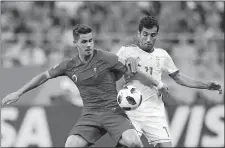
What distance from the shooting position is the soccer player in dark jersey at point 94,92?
22.2ft

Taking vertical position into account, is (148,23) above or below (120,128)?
above

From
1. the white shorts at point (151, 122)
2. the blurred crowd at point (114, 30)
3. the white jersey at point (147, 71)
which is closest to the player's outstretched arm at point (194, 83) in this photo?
the white jersey at point (147, 71)

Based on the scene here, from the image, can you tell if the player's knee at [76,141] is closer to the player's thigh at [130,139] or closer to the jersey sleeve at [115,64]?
the player's thigh at [130,139]

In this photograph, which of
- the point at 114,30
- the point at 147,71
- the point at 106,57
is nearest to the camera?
the point at 106,57

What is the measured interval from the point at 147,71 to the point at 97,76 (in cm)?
81

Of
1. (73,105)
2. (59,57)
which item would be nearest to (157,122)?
(73,105)

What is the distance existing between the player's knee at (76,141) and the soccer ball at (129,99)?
1.91ft

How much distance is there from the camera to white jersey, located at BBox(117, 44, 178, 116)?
7422mm

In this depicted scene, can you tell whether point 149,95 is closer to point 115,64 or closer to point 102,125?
point 115,64

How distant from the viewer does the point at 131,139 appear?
6660 mm

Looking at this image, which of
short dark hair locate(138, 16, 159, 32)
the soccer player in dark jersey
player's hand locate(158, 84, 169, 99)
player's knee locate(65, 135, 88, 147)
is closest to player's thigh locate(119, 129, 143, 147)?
the soccer player in dark jersey

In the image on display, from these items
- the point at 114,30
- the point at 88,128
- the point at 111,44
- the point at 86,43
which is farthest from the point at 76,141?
the point at 114,30

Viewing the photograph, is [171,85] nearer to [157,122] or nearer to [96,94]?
[157,122]

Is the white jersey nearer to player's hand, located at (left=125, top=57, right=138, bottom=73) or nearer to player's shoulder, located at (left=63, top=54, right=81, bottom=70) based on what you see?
player's hand, located at (left=125, top=57, right=138, bottom=73)
